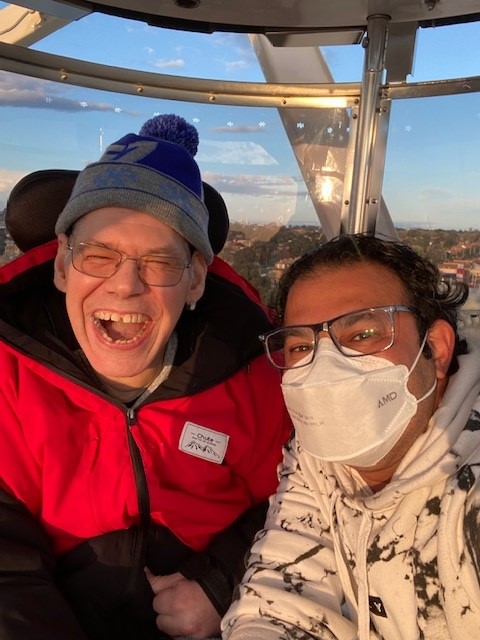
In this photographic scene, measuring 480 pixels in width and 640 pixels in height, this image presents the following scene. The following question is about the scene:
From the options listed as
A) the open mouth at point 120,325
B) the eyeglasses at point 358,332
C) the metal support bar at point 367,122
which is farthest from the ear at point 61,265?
the metal support bar at point 367,122

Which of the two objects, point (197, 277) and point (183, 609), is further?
point (197, 277)

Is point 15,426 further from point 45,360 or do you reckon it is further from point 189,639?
point 189,639

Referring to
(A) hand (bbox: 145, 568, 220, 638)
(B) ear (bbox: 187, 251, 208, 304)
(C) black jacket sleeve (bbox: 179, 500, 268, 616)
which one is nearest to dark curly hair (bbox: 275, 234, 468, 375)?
(B) ear (bbox: 187, 251, 208, 304)

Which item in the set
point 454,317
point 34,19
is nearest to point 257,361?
point 454,317

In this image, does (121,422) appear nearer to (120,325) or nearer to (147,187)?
(120,325)

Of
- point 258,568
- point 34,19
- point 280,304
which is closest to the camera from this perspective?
point 258,568

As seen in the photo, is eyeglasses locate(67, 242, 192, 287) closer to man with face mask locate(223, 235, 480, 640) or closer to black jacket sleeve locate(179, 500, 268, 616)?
man with face mask locate(223, 235, 480, 640)

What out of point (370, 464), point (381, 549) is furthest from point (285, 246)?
point (381, 549)
